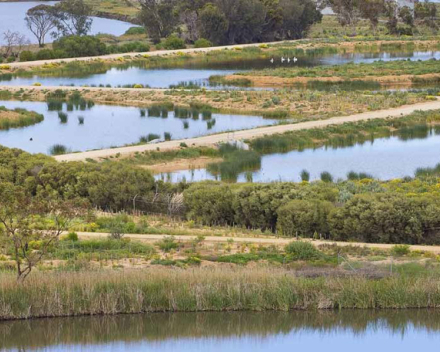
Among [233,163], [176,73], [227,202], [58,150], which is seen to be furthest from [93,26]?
[227,202]

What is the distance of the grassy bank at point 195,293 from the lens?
74.5ft

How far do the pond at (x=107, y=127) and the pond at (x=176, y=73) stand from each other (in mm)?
13731

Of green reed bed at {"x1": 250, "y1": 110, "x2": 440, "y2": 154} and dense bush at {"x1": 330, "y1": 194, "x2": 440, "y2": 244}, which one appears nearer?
dense bush at {"x1": 330, "y1": 194, "x2": 440, "y2": 244}

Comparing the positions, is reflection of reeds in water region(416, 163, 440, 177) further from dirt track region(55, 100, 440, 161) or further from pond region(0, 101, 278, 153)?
pond region(0, 101, 278, 153)

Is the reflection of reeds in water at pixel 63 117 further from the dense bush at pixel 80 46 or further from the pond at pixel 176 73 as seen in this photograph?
the dense bush at pixel 80 46

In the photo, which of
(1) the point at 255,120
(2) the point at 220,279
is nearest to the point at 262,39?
(1) the point at 255,120

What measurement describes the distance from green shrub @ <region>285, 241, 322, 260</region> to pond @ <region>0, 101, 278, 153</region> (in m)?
23.9

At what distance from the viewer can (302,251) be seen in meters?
26.9

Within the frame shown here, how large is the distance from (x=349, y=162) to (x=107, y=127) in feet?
55.7

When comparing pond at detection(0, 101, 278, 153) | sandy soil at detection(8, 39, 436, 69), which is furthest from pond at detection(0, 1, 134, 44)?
pond at detection(0, 101, 278, 153)

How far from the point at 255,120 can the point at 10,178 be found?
23835 mm

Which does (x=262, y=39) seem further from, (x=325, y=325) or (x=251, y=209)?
(x=325, y=325)

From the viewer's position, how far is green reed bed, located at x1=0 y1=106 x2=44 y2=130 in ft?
192

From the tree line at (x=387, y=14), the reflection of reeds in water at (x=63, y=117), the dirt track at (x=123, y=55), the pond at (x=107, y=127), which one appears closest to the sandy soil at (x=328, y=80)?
the pond at (x=107, y=127)
